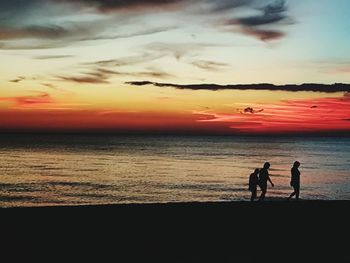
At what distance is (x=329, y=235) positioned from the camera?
12633 millimetres

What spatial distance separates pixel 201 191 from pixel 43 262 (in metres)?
39.2

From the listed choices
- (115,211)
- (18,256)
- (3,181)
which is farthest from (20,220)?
(3,181)

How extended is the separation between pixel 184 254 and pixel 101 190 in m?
39.8

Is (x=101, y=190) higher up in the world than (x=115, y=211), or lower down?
lower down

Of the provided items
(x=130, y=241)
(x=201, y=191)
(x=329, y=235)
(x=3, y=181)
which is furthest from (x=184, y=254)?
(x=3, y=181)

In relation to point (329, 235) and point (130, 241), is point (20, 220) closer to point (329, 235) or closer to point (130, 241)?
point (130, 241)

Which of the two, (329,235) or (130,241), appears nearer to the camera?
(130,241)

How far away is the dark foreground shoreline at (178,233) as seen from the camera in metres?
10.3

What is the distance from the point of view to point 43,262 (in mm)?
9508

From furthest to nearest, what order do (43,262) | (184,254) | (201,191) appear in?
(201,191) < (184,254) < (43,262)

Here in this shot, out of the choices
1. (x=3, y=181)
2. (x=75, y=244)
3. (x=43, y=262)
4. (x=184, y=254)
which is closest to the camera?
(x=43, y=262)

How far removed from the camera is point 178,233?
12688mm

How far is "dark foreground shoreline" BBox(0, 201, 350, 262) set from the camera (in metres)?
10.3

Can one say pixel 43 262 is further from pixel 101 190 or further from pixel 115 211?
pixel 101 190
